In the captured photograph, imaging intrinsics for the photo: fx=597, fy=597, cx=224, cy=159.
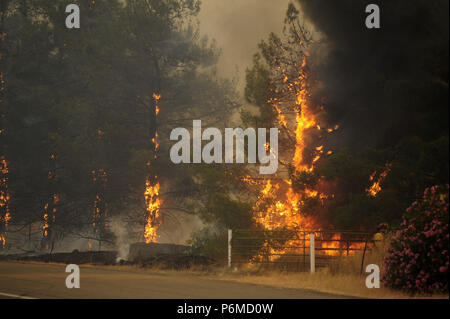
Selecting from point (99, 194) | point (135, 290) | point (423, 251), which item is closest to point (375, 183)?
point (423, 251)

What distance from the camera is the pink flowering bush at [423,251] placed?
15.1 meters

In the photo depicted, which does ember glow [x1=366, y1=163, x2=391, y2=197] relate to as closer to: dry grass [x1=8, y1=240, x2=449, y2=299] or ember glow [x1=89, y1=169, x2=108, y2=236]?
dry grass [x1=8, y1=240, x2=449, y2=299]

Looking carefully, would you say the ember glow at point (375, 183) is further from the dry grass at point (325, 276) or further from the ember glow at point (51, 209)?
the ember glow at point (51, 209)

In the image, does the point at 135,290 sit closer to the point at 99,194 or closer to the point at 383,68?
the point at 383,68

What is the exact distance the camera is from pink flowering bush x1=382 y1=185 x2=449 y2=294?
1506 cm

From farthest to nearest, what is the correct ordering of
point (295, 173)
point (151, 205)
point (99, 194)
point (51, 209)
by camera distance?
point (99, 194) < point (51, 209) < point (151, 205) < point (295, 173)

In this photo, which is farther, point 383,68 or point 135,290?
point 383,68

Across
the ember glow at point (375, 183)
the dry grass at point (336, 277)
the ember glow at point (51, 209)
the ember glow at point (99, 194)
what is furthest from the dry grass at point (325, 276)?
the ember glow at point (51, 209)

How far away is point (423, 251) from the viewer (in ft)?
50.8

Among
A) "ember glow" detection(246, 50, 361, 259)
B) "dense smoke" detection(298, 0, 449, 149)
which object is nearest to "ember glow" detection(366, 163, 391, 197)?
"dense smoke" detection(298, 0, 449, 149)

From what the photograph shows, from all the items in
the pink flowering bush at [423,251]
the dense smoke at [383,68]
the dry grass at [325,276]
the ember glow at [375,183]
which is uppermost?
the dense smoke at [383,68]

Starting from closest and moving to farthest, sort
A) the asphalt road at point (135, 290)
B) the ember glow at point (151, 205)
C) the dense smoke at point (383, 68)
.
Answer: the asphalt road at point (135, 290)
the dense smoke at point (383, 68)
the ember glow at point (151, 205)

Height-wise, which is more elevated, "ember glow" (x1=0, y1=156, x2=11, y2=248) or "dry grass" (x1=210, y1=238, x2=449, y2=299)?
"ember glow" (x1=0, y1=156, x2=11, y2=248)
